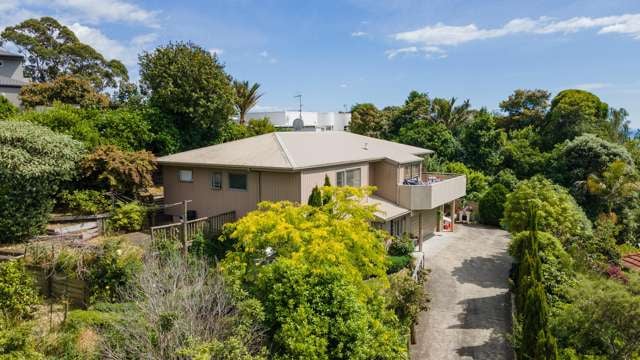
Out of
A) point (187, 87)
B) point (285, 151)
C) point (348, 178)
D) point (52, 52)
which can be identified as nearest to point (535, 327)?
point (348, 178)

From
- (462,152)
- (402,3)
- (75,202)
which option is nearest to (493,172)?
(462,152)

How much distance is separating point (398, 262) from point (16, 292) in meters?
16.1

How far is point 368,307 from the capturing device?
41.2 ft

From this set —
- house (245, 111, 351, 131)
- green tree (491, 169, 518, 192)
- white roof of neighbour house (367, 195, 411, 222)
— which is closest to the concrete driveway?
white roof of neighbour house (367, 195, 411, 222)

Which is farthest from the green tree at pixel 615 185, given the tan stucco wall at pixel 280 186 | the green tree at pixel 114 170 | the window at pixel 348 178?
the green tree at pixel 114 170

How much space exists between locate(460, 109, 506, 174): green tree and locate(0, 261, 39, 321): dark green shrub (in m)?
37.6

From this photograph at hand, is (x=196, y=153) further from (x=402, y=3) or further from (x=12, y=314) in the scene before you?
(x=402, y=3)

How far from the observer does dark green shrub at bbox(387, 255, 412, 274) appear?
21.1m

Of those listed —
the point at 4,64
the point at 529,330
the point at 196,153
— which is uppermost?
the point at 4,64

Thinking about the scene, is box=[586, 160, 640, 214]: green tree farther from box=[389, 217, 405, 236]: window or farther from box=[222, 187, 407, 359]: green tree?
box=[222, 187, 407, 359]: green tree

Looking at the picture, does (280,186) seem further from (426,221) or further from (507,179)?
(507,179)

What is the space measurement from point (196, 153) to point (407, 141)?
26.5 m

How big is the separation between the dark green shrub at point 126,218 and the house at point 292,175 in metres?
2.92

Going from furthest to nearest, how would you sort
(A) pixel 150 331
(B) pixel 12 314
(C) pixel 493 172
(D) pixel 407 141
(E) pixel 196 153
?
(D) pixel 407 141
(C) pixel 493 172
(E) pixel 196 153
(B) pixel 12 314
(A) pixel 150 331
